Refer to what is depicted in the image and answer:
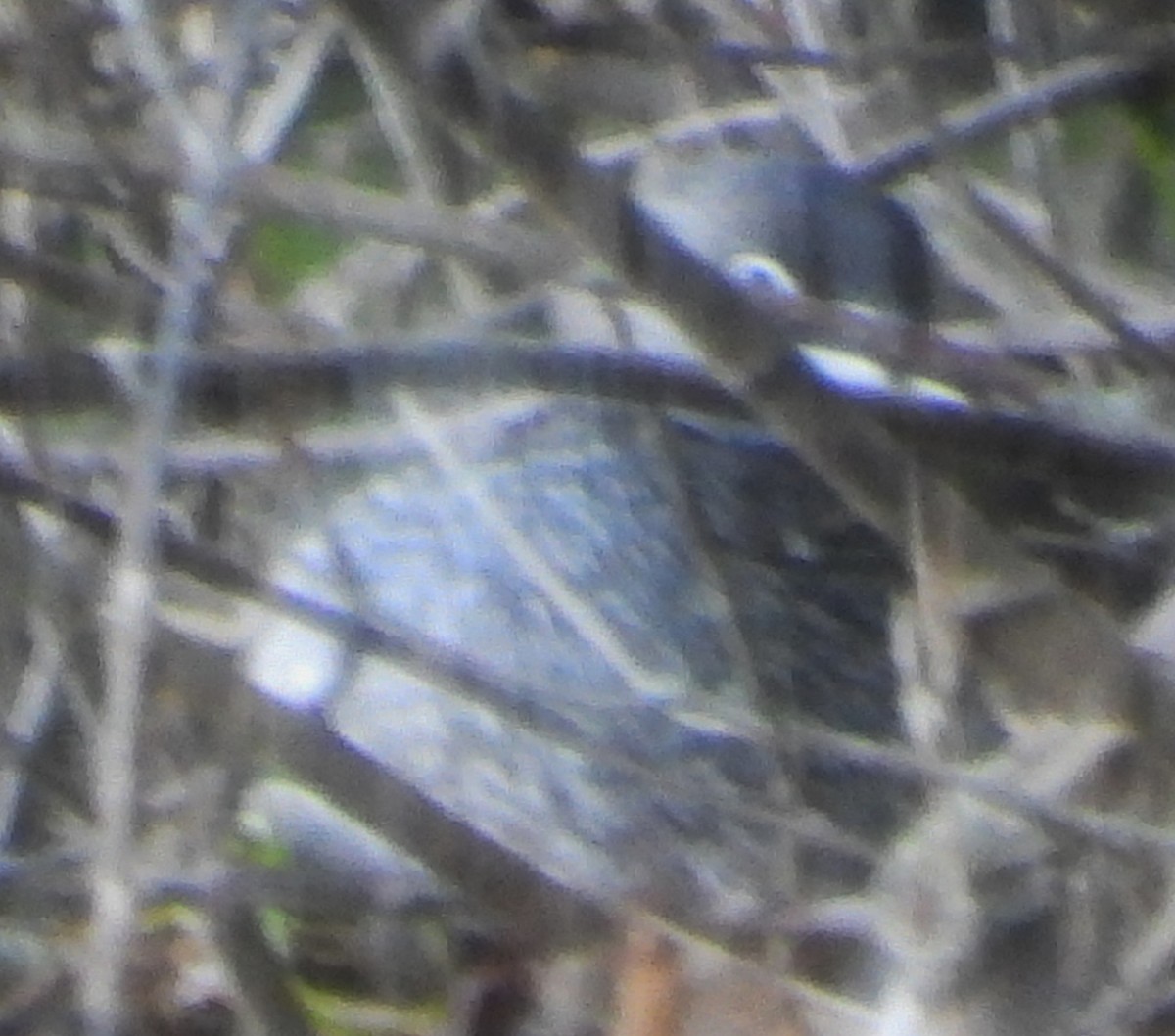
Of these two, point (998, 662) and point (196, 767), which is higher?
point (998, 662)

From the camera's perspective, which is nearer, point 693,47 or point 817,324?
point 817,324

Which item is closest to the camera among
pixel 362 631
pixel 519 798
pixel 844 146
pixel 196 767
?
pixel 362 631

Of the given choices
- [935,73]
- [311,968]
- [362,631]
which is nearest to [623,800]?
[311,968]

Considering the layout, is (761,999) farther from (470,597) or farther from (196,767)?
(470,597)

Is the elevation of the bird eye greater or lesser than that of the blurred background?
greater

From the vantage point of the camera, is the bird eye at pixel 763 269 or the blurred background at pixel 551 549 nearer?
the blurred background at pixel 551 549

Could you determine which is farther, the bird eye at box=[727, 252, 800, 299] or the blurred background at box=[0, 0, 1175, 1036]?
the bird eye at box=[727, 252, 800, 299]

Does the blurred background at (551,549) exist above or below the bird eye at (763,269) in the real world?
below

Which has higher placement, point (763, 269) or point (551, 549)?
point (763, 269)
